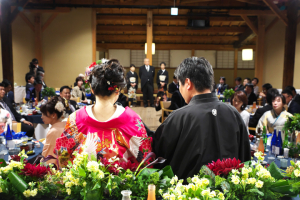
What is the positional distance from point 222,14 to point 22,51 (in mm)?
6972

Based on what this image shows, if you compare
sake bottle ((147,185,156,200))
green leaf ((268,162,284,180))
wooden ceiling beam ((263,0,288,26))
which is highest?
wooden ceiling beam ((263,0,288,26))

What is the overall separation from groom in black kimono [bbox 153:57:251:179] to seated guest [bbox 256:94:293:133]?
6.79ft

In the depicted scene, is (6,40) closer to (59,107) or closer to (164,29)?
(59,107)

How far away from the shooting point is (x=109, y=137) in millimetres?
1533

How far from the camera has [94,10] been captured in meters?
8.99

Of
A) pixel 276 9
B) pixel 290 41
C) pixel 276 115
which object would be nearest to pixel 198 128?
pixel 276 115

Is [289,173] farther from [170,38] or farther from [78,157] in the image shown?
[170,38]

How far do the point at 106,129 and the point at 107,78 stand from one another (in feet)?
0.96

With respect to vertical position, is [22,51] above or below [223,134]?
above

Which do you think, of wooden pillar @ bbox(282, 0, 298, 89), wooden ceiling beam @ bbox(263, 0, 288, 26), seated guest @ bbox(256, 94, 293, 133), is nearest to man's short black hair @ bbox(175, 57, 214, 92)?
seated guest @ bbox(256, 94, 293, 133)

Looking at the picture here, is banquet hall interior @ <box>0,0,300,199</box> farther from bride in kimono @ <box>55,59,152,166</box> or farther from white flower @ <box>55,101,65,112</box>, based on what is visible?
bride in kimono @ <box>55,59,152,166</box>

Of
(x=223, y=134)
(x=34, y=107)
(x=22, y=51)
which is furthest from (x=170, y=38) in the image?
(x=223, y=134)

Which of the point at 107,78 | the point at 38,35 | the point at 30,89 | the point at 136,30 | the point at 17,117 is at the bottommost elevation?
the point at 17,117

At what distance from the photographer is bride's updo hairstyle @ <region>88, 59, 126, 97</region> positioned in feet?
5.11
